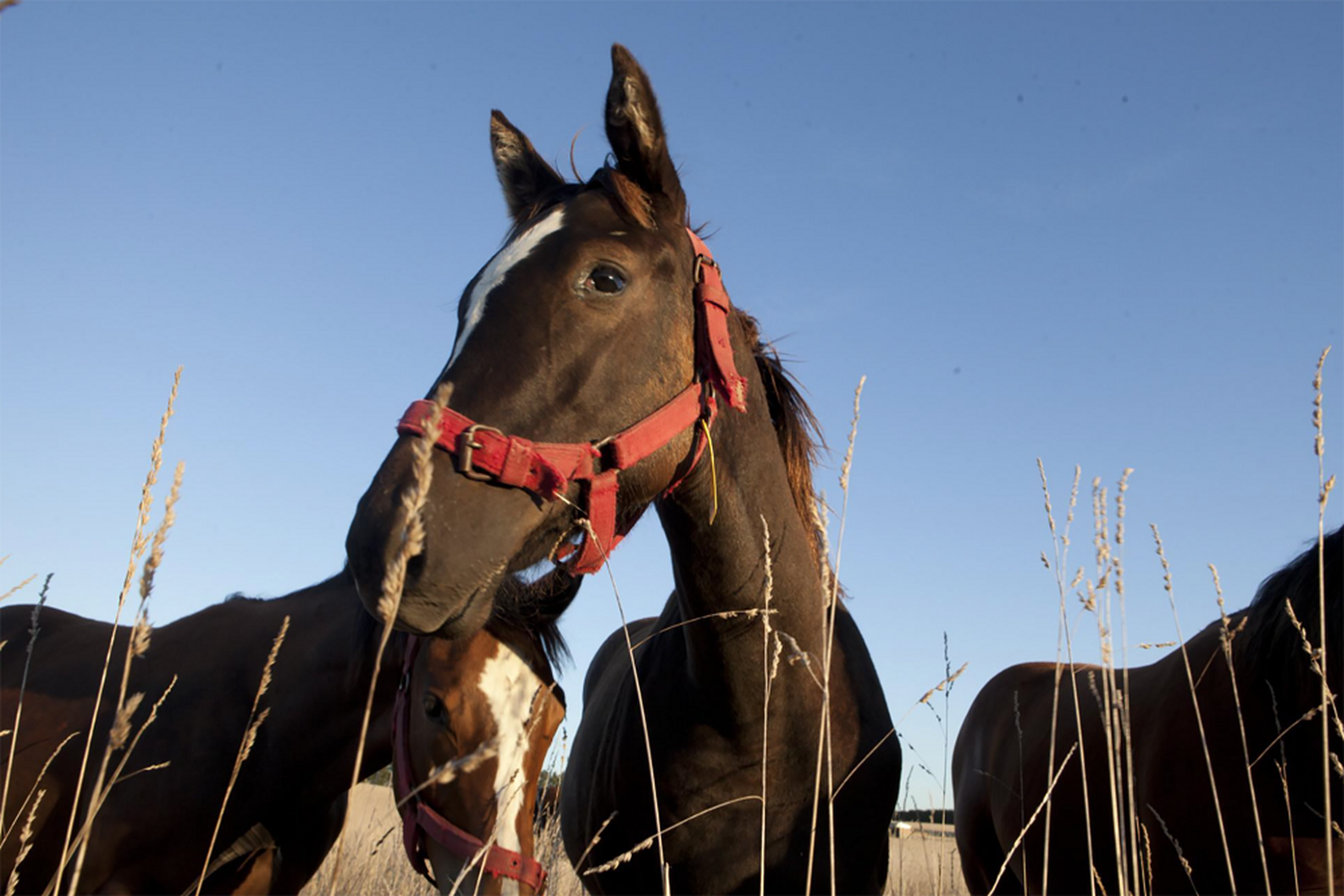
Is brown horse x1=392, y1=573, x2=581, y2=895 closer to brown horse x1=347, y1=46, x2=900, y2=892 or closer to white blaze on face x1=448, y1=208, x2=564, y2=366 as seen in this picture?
brown horse x1=347, y1=46, x2=900, y2=892

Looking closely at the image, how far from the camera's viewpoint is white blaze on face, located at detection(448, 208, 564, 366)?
232 cm

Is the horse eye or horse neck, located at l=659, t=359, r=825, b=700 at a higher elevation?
the horse eye

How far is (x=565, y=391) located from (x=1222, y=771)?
273 centimetres

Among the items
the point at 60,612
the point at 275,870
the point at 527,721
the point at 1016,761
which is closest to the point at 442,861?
the point at 527,721

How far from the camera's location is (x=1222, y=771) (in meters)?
3.33

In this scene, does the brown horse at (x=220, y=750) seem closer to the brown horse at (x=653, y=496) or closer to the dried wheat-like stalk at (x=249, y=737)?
the dried wheat-like stalk at (x=249, y=737)

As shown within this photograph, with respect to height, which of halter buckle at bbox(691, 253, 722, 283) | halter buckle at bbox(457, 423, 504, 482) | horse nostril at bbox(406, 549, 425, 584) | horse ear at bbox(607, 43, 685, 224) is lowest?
horse nostril at bbox(406, 549, 425, 584)

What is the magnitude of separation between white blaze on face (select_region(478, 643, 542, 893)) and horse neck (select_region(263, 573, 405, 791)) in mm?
571

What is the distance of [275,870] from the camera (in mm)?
3719

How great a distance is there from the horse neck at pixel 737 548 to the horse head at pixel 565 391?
141 millimetres

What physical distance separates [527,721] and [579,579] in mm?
760

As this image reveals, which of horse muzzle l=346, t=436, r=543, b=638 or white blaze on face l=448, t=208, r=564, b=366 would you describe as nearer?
horse muzzle l=346, t=436, r=543, b=638

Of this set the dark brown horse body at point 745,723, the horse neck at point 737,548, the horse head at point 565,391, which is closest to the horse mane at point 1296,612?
the dark brown horse body at point 745,723

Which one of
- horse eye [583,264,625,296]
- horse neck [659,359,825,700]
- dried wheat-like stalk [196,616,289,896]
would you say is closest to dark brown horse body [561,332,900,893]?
horse neck [659,359,825,700]
